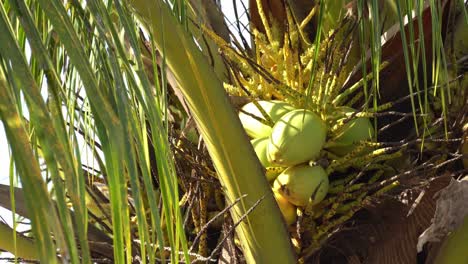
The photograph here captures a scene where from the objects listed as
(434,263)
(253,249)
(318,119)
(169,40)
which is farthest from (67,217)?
(434,263)

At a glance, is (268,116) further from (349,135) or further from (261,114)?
(349,135)

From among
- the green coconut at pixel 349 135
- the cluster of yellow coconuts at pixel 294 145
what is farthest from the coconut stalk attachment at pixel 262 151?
the green coconut at pixel 349 135

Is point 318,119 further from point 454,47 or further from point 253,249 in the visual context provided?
point 454,47

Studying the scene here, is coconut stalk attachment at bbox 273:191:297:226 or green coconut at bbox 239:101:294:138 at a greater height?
green coconut at bbox 239:101:294:138

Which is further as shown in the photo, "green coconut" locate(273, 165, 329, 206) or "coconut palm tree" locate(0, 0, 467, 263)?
"green coconut" locate(273, 165, 329, 206)

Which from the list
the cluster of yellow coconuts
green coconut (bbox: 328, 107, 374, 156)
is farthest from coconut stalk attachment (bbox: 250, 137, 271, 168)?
green coconut (bbox: 328, 107, 374, 156)

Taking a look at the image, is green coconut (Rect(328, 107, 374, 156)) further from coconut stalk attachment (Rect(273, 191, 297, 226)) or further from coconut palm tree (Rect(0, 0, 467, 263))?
coconut stalk attachment (Rect(273, 191, 297, 226))
